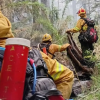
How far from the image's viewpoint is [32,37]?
8.22 m

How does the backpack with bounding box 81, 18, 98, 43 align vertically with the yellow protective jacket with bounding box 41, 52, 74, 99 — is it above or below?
above

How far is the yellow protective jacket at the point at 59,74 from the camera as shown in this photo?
2611mm

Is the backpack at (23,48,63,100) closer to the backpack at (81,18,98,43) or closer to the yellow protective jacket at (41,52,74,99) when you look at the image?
the yellow protective jacket at (41,52,74,99)

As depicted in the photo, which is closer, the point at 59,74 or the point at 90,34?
the point at 59,74

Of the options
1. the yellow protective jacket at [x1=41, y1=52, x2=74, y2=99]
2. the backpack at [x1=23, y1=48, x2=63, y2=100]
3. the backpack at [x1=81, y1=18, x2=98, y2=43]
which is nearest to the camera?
the backpack at [x1=23, y1=48, x2=63, y2=100]

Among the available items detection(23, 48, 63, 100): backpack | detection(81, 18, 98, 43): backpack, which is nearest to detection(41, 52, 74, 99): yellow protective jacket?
detection(23, 48, 63, 100): backpack

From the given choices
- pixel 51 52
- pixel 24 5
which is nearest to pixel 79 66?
pixel 51 52

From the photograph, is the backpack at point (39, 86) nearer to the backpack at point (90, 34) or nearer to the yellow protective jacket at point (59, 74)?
the yellow protective jacket at point (59, 74)

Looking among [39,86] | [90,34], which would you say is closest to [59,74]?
[39,86]

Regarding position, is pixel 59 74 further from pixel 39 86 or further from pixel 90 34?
Result: pixel 90 34

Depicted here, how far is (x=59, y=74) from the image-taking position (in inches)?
111

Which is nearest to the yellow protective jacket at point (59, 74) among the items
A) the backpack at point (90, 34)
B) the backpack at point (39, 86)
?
the backpack at point (39, 86)

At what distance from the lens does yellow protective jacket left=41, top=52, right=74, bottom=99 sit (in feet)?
8.57

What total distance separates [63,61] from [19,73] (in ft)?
16.8
